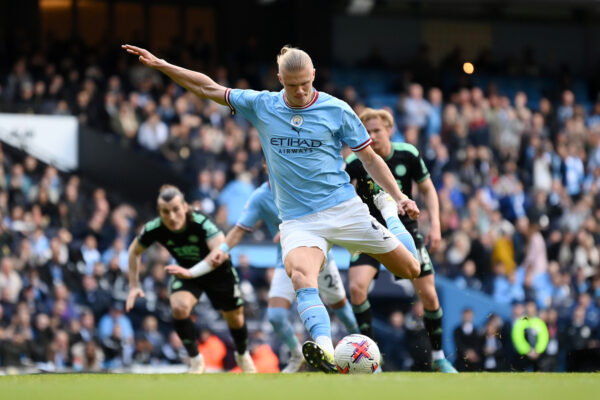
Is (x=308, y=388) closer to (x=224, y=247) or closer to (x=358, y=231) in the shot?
(x=358, y=231)

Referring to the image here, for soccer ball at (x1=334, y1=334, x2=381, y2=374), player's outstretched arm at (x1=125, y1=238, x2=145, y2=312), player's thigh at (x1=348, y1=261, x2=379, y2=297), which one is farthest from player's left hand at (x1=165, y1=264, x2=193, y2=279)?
soccer ball at (x1=334, y1=334, x2=381, y2=374)

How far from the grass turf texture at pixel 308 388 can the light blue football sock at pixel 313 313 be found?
0.65m

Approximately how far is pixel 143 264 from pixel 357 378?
10615 mm

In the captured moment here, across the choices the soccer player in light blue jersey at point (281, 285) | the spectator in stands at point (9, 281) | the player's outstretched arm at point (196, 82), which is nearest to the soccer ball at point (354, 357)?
the player's outstretched arm at point (196, 82)

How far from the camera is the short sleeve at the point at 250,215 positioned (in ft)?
35.2

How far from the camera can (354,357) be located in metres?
7.91

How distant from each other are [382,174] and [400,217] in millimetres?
2112

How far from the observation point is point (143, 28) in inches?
1083

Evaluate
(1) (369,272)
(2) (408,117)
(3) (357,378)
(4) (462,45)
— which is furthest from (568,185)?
(3) (357,378)

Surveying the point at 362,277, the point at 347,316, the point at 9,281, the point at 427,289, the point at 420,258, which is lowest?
the point at 9,281

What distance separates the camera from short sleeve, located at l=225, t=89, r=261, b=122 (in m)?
8.17

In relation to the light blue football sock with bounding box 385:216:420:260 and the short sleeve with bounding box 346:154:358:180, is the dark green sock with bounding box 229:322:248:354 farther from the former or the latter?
the light blue football sock with bounding box 385:216:420:260

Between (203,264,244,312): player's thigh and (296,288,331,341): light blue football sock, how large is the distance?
10.3 feet

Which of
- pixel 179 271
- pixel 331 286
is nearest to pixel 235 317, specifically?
pixel 331 286
